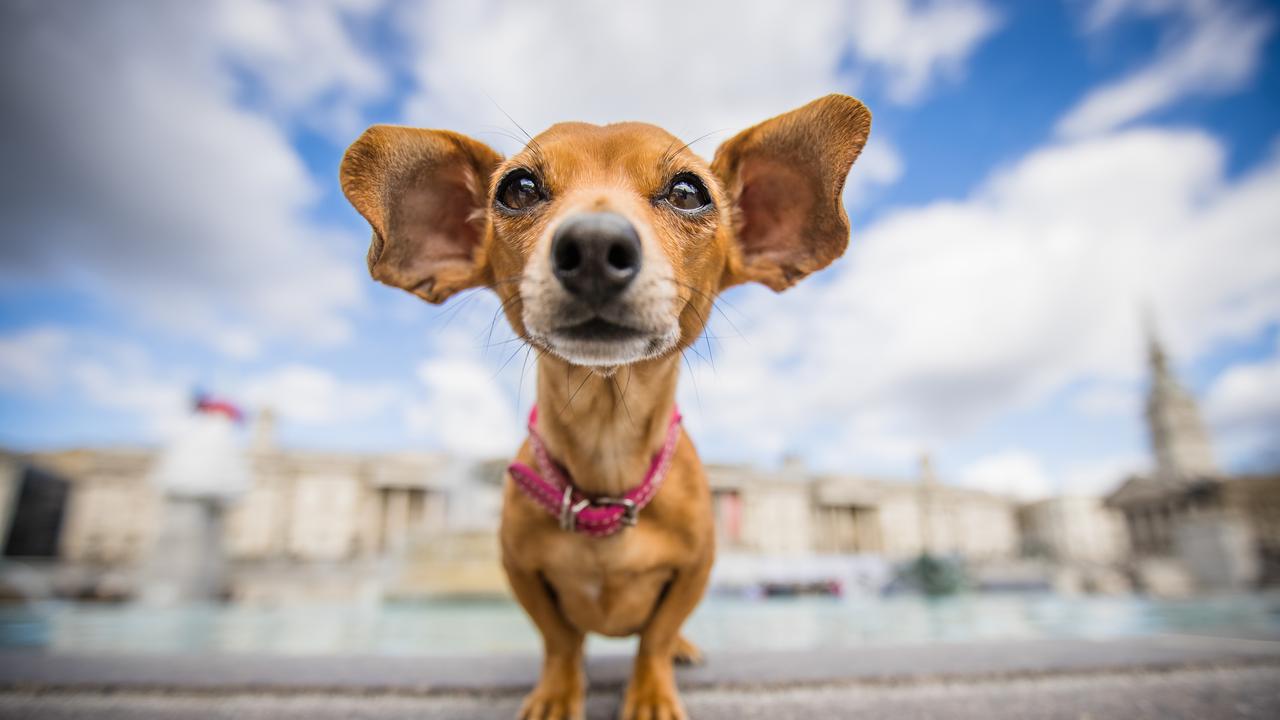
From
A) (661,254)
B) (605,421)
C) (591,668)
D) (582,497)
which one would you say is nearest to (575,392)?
(605,421)

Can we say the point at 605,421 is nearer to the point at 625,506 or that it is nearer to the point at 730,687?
the point at 625,506

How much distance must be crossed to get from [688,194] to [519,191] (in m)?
0.48

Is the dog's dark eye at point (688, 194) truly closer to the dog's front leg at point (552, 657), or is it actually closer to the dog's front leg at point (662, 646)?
the dog's front leg at point (662, 646)

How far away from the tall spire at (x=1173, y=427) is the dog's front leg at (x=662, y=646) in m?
77.9

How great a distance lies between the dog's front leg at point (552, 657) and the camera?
1.79m

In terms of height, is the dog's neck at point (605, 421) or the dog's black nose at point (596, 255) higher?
the dog's black nose at point (596, 255)

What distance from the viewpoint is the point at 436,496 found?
40500 mm

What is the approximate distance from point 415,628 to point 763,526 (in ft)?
133

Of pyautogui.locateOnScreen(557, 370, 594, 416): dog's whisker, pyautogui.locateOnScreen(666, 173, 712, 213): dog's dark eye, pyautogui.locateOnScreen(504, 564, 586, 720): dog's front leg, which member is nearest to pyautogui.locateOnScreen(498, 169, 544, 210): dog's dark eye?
pyautogui.locateOnScreen(666, 173, 712, 213): dog's dark eye

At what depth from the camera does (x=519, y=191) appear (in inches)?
67.0

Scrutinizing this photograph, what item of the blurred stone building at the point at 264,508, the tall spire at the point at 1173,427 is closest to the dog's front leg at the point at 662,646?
the blurred stone building at the point at 264,508

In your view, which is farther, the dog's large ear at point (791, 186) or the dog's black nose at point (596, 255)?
the dog's large ear at point (791, 186)

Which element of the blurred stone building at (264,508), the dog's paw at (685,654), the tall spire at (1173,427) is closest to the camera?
the dog's paw at (685,654)

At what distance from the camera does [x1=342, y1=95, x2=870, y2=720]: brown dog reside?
64.8 inches
